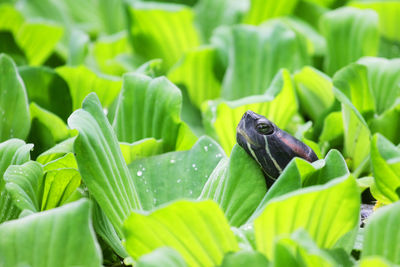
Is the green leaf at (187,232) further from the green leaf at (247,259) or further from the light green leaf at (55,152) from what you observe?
the light green leaf at (55,152)

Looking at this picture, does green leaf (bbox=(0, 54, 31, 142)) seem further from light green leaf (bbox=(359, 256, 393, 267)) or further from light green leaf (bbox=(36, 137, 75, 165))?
light green leaf (bbox=(359, 256, 393, 267))

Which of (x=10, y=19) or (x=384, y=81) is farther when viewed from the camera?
(x=10, y=19)

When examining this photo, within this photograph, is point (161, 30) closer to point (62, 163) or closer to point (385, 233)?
point (62, 163)

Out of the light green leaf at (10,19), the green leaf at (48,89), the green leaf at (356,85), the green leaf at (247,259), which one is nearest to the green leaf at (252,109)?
the green leaf at (356,85)

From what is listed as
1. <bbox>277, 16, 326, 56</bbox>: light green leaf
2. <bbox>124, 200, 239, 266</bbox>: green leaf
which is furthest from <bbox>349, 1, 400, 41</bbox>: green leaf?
<bbox>124, 200, 239, 266</bbox>: green leaf

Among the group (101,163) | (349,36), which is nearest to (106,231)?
(101,163)
